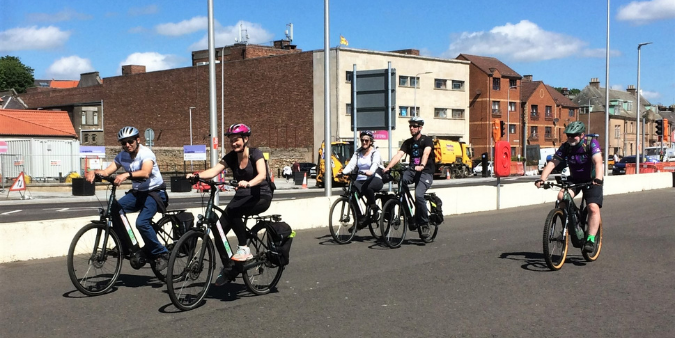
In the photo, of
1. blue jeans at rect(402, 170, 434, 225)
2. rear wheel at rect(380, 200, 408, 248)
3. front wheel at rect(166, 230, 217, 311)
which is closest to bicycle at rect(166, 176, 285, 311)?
front wheel at rect(166, 230, 217, 311)

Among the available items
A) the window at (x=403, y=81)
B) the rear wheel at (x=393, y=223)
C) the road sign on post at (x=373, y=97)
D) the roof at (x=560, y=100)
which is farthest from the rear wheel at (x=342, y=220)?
the roof at (x=560, y=100)

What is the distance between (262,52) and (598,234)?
64242 millimetres

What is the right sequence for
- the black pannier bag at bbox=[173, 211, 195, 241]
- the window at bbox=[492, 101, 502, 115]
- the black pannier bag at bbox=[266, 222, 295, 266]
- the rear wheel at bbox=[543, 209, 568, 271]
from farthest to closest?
1. the window at bbox=[492, 101, 502, 115]
2. the rear wheel at bbox=[543, 209, 568, 271]
3. the black pannier bag at bbox=[173, 211, 195, 241]
4. the black pannier bag at bbox=[266, 222, 295, 266]

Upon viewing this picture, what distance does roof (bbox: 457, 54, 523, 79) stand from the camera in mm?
74938

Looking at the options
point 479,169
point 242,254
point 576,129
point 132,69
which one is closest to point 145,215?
point 242,254


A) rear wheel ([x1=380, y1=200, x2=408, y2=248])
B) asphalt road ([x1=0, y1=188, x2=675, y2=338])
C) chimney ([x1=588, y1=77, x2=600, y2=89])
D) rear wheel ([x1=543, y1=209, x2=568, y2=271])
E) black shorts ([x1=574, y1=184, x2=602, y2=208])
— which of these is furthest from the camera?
chimney ([x1=588, y1=77, x2=600, y2=89])

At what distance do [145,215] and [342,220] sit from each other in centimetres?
408

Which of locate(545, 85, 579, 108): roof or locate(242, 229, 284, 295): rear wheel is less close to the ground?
locate(545, 85, 579, 108): roof

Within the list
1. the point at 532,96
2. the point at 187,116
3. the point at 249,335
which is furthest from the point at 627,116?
the point at 249,335

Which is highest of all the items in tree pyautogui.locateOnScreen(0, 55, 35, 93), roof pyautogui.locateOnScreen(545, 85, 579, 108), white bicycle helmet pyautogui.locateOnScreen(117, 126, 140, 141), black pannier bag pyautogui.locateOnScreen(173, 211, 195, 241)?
tree pyautogui.locateOnScreen(0, 55, 35, 93)

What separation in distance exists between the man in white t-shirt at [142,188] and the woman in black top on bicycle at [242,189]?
Result: 2.69ft

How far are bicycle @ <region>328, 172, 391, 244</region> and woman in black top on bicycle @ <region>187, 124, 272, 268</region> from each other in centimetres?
367

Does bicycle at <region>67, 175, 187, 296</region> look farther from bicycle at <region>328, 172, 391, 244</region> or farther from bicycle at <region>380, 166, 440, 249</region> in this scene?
bicycle at <region>380, 166, 440, 249</region>

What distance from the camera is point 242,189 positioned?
268 inches
